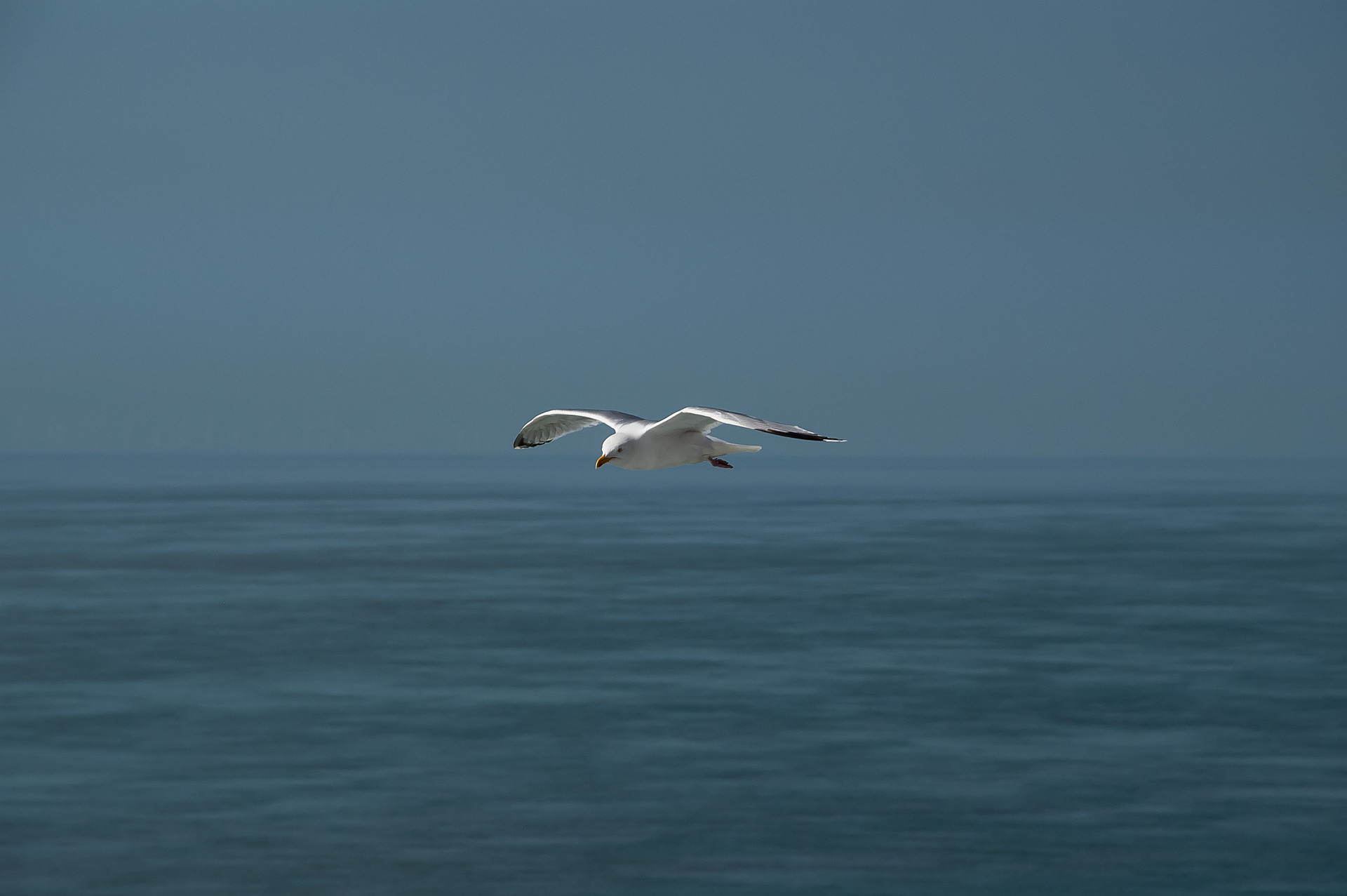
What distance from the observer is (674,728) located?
4588cm

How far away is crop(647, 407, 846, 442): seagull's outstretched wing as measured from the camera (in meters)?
14.3

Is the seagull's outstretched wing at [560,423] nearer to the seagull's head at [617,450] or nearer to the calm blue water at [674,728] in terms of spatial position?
the seagull's head at [617,450]

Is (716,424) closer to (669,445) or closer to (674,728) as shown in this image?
(669,445)

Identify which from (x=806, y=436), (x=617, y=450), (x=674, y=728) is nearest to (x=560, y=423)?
(x=617, y=450)

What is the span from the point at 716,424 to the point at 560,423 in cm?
391

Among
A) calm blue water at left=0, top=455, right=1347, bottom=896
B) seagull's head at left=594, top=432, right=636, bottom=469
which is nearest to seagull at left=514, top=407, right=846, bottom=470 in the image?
seagull's head at left=594, top=432, right=636, bottom=469

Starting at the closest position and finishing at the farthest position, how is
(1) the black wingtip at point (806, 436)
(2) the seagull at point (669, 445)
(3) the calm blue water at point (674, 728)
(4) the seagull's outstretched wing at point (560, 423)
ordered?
(1) the black wingtip at point (806, 436) < (2) the seagull at point (669, 445) < (4) the seagull's outstretched wing at point (560, 423) < (3) the calm blue water at point (674, 728)

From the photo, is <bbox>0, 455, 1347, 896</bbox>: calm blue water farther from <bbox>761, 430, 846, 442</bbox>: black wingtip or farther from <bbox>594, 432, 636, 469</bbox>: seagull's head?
<bbox>761, 430, 846, 442</bbox>: black wingtip

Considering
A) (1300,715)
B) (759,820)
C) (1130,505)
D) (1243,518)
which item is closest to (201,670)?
(759,820)

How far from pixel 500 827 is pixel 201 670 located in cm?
2858

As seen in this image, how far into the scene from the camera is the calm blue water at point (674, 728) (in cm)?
3312

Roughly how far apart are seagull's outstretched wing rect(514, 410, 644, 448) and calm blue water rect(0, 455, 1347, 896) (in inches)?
570

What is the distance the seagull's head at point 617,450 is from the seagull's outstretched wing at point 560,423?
1370 millimetres

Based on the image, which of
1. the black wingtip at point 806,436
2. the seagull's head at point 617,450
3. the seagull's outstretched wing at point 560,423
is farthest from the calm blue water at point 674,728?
the black wingtip at point 806,436
